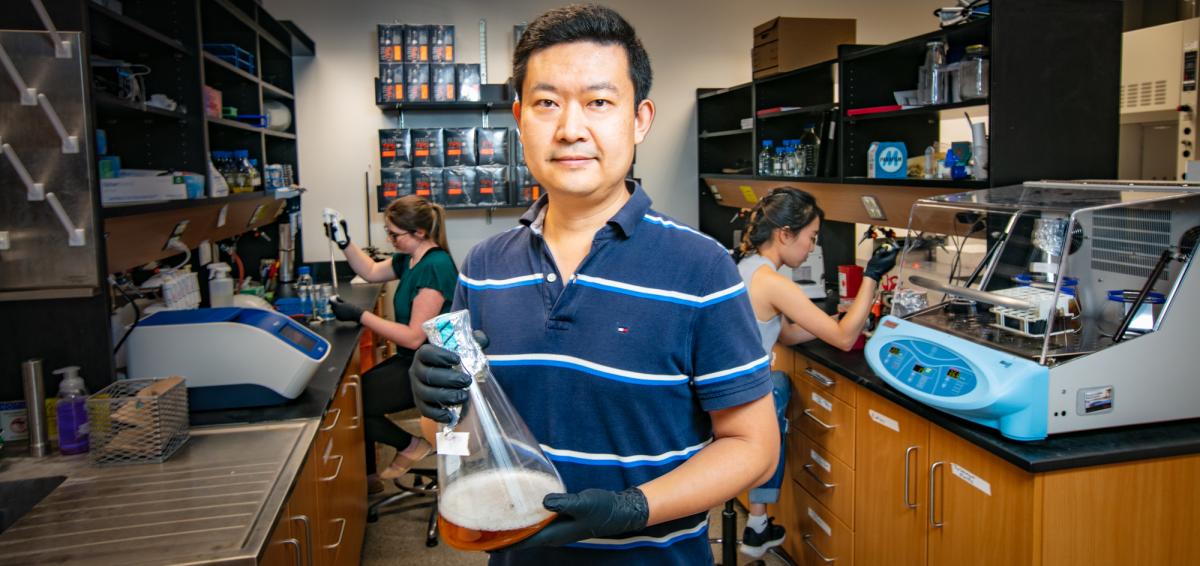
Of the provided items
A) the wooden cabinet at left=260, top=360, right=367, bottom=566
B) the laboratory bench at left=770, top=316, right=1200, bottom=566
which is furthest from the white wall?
the laboratory bench at left=770, top=316, right=1200, bottom=566

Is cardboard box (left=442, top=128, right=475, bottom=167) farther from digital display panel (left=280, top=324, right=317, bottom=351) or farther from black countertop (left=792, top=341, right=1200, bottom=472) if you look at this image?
black countertop (left=792, top=341, right=1200, bottom=472)

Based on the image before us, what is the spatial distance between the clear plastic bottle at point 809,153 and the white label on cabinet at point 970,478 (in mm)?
2162

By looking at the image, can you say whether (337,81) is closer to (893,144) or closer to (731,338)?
(893,144)

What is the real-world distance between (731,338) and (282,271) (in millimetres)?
4541

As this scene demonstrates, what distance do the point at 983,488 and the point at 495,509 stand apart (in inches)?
59.6

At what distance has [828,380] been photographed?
3.00 metres

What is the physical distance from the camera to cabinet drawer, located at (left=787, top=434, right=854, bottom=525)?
2.89m

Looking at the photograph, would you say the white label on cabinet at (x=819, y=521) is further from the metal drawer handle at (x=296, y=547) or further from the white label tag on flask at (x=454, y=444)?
the white label tag on flask at (x=454, y=444)

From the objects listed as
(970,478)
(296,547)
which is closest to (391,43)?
(296,547)

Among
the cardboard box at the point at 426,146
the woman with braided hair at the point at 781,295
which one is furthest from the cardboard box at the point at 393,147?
the woman with braided hair at the point at 781,295

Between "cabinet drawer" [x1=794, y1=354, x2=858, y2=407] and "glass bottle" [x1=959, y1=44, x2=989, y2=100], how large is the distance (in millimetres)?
1033

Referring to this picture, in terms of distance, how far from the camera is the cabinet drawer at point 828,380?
9.31 ft

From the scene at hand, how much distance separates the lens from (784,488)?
3416 mm

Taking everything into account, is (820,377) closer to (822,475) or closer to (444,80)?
(822,475)
